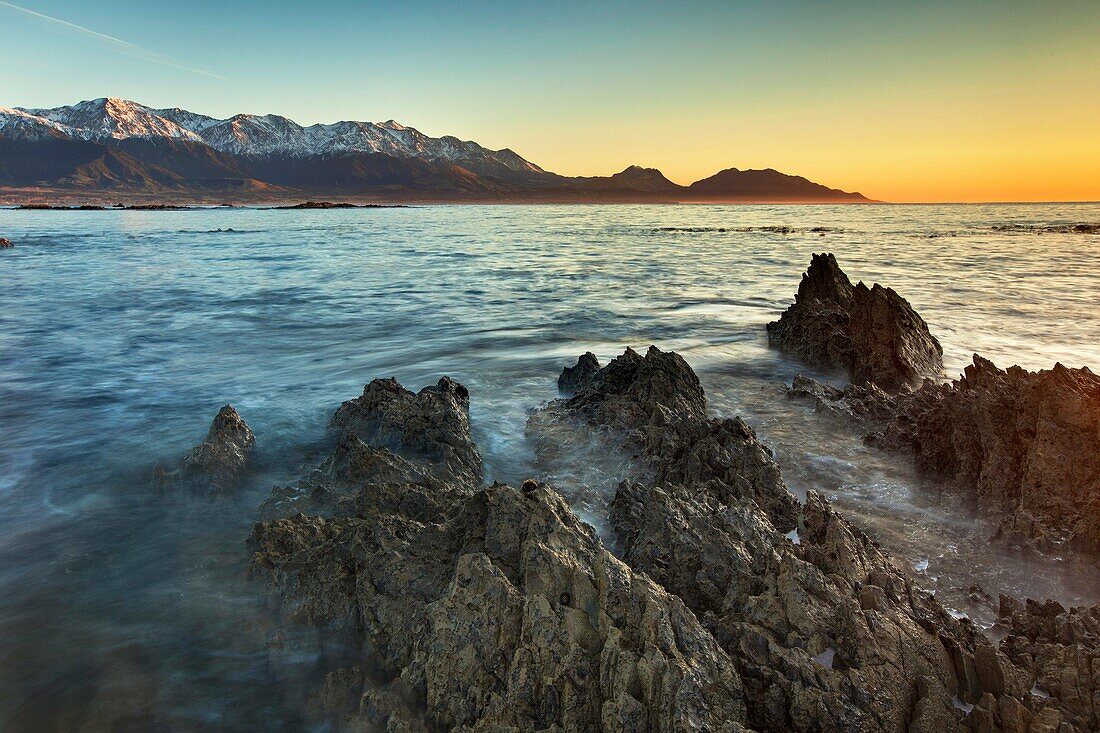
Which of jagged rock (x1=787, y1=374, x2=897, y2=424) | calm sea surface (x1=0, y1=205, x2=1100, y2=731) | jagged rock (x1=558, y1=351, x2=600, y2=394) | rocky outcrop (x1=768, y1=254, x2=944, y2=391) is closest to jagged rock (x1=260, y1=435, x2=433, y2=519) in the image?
calm sea surface (x1=0, y1=205, x2=1100, y2=731)

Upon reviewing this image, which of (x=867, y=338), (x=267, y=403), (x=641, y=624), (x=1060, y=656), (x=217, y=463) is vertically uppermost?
(x=867, y=338)

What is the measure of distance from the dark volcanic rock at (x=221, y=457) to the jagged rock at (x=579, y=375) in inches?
168

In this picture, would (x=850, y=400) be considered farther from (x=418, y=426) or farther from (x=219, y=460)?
(x=219, y=460)

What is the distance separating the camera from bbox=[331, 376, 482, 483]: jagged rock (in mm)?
6598

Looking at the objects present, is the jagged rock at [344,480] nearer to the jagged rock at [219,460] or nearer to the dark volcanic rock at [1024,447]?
the jagged rock at [219,460]

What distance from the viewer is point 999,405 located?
19.5ft

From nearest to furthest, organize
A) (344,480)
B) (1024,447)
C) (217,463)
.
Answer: (1024,447), (344,480), (217,463)

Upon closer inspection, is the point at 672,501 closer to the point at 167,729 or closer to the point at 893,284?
the point at 167,729

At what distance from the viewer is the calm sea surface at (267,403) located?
417 cm

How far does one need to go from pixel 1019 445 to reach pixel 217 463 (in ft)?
25.1

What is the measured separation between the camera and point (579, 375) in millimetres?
9281

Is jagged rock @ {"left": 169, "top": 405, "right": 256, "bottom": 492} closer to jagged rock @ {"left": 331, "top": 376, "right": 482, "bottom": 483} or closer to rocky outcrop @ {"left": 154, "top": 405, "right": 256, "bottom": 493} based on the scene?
rocky outcrop @ {"left": 154, "top": 405, "right": 256, "bottom": 493}

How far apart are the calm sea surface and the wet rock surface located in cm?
58

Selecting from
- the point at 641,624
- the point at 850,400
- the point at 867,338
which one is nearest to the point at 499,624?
the point at 641,624
